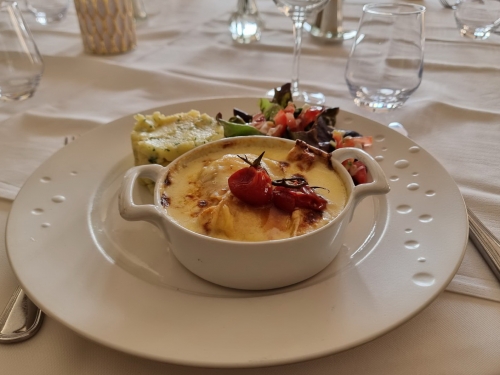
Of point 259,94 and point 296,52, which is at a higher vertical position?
point 296,52

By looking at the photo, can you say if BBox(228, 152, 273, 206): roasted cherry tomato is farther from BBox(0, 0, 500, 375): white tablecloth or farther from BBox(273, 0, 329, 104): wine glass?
BBox(273, 0, 329, 104): wine glass

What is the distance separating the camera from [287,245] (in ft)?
2.97

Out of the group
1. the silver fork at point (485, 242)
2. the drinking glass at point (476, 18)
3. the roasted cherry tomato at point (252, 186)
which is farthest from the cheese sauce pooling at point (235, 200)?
the drinking glass at point (476, 18)

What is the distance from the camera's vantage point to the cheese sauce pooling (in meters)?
0.97

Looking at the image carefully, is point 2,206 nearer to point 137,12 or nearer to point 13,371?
point 13,371

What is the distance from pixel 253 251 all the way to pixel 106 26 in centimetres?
182

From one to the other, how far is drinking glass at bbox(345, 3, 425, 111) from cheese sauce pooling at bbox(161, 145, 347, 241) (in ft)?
2.30

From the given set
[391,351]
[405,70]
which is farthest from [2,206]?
[405,70]

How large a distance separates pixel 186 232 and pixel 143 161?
20.0 inches

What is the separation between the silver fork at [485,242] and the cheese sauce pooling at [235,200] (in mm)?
335

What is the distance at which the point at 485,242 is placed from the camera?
1073mm

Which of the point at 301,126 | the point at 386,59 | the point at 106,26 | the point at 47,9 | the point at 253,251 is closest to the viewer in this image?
the point at 253,251

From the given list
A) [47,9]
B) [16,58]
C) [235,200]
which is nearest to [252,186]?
[235,200]

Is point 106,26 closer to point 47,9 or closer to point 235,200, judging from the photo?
point 47,9
